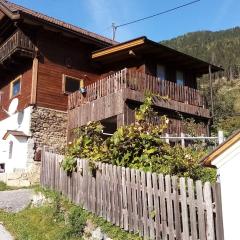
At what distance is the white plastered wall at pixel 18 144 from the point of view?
64.4 ft

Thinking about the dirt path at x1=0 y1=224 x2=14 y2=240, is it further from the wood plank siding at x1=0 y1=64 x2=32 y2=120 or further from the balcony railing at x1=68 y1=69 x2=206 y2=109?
the wood plank siding at x1=0 y1=64 x2=32 y2=120

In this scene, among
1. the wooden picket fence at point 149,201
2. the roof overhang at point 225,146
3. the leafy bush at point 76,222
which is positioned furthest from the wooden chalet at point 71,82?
the roof overhang at point 225,146

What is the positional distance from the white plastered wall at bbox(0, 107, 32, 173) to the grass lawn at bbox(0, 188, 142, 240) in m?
7.13

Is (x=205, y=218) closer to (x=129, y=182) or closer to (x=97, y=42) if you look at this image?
(x=129, y=182)

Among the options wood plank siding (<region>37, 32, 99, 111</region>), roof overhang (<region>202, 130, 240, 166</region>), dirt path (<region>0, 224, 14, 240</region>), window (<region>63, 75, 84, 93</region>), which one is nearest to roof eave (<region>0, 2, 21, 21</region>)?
wood plank siding (<region>37, 32, 99, 111</region>)

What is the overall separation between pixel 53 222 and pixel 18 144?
9495mm

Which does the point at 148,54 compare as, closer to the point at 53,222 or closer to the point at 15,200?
the point at 15,200

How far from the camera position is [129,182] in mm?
9406

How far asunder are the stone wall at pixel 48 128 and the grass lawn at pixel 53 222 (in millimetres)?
7476

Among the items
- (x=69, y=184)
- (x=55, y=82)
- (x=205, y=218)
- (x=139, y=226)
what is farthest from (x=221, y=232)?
(x=55, y=82)

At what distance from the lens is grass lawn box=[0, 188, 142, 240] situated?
983 centimetres

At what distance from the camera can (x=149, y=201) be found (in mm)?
8672

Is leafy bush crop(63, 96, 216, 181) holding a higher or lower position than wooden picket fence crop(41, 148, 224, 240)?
higher

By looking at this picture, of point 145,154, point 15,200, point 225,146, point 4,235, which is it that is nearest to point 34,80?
point 15,200
